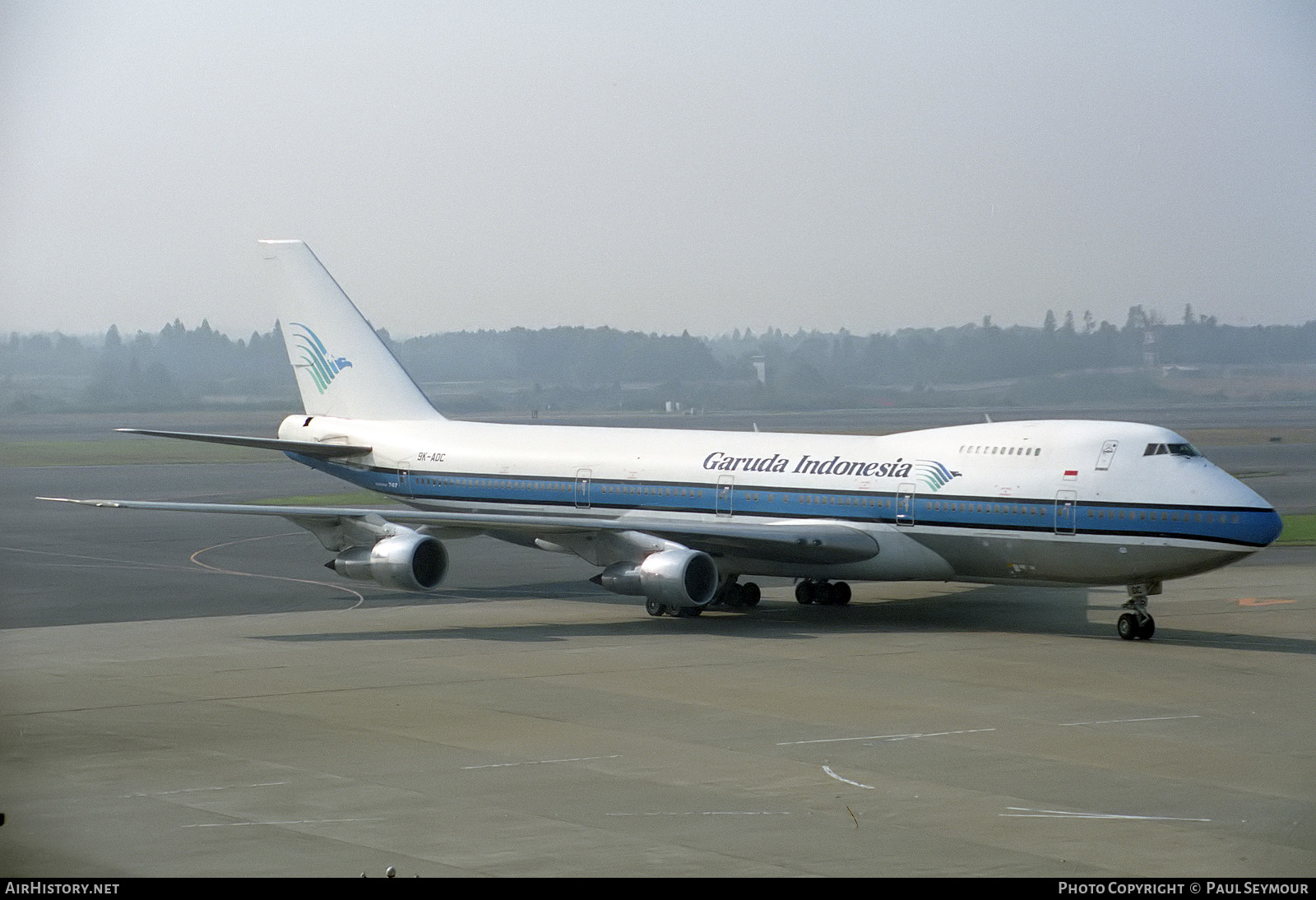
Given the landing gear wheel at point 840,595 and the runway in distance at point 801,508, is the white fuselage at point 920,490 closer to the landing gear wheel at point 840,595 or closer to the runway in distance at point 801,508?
the runway in distance at point 801,508

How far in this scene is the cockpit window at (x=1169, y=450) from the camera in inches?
1021

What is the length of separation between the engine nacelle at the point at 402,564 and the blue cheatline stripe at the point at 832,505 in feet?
13.2

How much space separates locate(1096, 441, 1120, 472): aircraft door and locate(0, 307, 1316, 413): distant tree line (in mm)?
34897

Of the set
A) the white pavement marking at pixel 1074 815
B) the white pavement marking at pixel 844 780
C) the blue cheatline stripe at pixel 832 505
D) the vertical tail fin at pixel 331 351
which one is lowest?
the white pavement marking at pixel 844 780

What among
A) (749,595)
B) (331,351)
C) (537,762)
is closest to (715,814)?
(537,762)

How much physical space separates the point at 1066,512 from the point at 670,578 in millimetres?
6819

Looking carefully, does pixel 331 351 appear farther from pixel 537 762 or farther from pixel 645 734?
pixel 537 762

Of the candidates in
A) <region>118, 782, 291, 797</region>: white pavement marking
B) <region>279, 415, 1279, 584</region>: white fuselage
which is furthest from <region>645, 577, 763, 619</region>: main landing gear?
<region>118, 782, 291, 797</region>: white pavement marking

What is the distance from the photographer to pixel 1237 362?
62.6m

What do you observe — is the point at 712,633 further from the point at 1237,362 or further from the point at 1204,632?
the point at 1237,362

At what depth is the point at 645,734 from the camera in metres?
18.5

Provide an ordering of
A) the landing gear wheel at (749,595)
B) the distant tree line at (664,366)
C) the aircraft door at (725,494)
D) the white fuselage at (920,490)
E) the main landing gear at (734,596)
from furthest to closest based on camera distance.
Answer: the distant tree line at (664,366), the landing gear wheel at (749,595), the main landing gear at (734,596), the aircraft door at (725,494), the white fuselage at (920,490)

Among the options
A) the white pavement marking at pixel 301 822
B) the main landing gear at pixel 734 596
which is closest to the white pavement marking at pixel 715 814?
the white pavement marking at pixel 301 822

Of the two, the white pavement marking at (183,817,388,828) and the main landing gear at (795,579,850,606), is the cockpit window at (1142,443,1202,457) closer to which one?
the main landing gear at (795,579,850,606)
